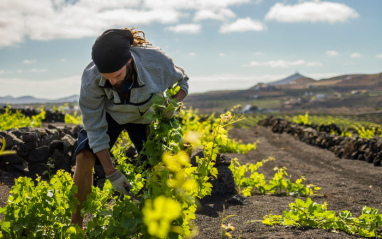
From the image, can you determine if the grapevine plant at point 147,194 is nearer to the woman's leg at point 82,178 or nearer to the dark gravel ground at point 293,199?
the woman's leg at point 82,178

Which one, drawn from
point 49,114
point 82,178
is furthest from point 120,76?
point 49,114

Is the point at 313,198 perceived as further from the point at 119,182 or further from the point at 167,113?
the point at 167,113

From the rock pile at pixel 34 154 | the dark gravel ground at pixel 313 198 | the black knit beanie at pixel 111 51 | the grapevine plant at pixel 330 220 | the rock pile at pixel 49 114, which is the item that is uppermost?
the black knit beanie at pixel 111 51

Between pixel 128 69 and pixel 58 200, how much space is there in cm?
108

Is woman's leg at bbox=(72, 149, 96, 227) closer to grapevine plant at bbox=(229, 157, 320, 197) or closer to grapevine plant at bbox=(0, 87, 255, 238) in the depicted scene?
grapevine plant at bbox=(0, 87, 255, 238)

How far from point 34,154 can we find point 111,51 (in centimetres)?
409

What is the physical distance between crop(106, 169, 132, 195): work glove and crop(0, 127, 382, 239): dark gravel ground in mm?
1034

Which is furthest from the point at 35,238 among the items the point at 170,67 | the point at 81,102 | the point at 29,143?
the point at 29,143

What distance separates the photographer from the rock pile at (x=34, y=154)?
583 centimetres

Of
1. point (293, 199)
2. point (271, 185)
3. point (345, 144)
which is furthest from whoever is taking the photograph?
point (345, 144)

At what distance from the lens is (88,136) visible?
2.97m

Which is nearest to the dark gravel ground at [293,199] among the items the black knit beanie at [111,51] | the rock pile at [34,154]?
the rock pile at [34,154]

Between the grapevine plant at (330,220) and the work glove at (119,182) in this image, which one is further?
the grapevine plant at (330,220)

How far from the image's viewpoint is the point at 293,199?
510 cm
